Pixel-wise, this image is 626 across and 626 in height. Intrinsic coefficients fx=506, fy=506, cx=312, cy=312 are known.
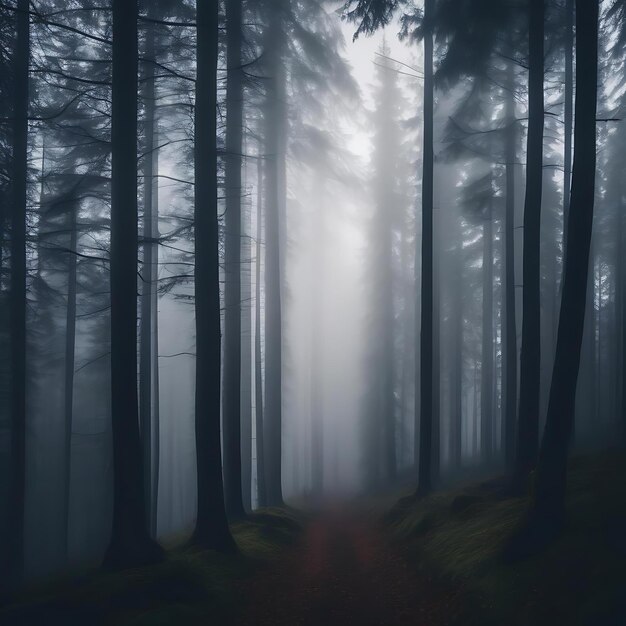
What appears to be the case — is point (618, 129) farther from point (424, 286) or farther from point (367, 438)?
point (367, 438)

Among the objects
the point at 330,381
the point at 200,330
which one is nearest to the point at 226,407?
the point at 200,330

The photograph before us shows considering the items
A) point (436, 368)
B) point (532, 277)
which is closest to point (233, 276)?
point (532, 277)

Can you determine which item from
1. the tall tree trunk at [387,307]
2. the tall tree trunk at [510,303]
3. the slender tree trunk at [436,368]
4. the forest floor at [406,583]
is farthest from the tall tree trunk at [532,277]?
the tall tree trunk at [387,307]

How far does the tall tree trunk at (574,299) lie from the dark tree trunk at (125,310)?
252 inches

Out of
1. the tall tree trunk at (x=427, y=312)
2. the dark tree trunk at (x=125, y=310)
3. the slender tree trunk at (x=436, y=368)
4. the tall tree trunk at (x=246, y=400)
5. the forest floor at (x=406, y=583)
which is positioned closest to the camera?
the forest floor at (x=406, y=583)

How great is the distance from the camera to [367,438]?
100 feet

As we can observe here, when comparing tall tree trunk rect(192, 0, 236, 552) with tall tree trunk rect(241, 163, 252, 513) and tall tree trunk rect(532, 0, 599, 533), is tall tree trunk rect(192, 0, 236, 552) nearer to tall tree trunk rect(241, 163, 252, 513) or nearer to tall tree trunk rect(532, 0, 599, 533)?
tall tree trunk rect(532, 0, 599, 533)

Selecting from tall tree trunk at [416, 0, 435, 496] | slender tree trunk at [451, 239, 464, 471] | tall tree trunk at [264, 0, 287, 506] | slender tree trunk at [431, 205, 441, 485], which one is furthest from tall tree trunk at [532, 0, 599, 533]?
slender tree trunk at [451, 239, 464, 471]

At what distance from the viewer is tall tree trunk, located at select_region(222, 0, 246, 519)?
12.7 m

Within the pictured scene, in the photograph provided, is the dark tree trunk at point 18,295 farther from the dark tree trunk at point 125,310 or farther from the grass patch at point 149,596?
the dark tree trunk at point 125,310

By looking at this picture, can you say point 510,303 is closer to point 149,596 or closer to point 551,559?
point 551,559

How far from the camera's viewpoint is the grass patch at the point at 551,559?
19.3 ft

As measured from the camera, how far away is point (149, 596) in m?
6.96

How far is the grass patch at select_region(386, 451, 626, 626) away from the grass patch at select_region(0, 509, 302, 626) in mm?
3462
